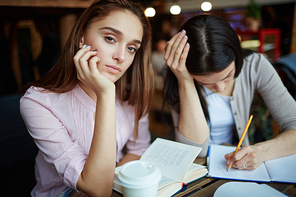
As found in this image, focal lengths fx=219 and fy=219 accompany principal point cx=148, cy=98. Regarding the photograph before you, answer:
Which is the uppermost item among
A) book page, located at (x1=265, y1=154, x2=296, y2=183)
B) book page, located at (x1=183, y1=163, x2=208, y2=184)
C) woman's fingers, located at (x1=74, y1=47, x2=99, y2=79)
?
woman's fingers, located at (x1=74, y1=47, x2=99, y2=79)

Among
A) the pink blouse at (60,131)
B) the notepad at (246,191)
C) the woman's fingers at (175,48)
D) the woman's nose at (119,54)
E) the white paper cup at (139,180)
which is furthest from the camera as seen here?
the woman's fingers at (175,48)

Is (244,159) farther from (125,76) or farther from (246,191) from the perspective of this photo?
(125,76)

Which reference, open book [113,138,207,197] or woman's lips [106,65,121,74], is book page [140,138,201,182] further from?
woman's lips [106,65,121,74]

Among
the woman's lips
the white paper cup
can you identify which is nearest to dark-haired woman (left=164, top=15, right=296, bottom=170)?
the woman's lips

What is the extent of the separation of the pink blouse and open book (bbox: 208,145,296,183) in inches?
21.8

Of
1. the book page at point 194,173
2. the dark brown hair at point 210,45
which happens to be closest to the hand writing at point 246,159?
the book page at point 194,173

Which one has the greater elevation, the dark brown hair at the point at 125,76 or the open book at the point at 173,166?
the dark brown hair at the point at 125,76

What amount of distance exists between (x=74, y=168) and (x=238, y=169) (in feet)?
2.28

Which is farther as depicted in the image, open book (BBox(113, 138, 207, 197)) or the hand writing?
the hand writing

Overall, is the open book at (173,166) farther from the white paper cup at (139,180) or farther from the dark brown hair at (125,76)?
the dark brown hair at (125,76)

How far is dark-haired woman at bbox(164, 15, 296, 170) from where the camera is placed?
1094 millimetres

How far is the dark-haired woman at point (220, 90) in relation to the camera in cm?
109

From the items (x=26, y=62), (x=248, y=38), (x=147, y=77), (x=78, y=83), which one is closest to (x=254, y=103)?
(x=248, y=38)

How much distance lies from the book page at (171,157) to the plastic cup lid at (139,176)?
Result: 0.26 m
